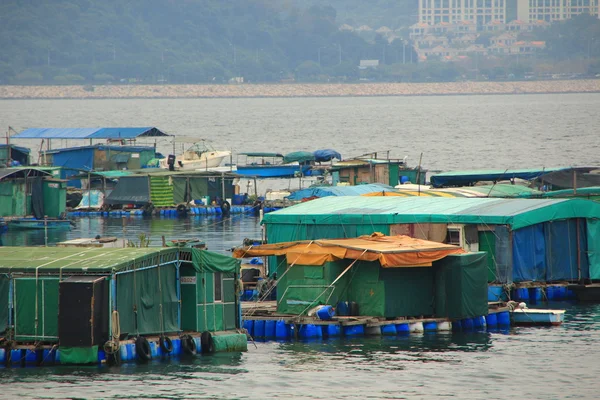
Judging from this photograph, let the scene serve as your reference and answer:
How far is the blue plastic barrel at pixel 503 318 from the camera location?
1526 inches

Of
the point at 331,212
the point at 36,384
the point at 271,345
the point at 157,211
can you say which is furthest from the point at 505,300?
the point at 157,211

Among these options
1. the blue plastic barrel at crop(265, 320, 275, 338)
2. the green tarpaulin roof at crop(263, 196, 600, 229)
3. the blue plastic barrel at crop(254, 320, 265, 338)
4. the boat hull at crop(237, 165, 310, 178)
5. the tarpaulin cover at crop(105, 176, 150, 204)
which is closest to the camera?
the blue plastic barrel at crop(265, 320, 275, 338)

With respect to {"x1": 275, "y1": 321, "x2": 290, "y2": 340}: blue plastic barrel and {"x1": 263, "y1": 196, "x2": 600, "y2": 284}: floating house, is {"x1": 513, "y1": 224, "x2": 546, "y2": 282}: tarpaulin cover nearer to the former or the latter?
{"x1": 263, "y1": 196, "x2": 600, "y2": 284}: floating house

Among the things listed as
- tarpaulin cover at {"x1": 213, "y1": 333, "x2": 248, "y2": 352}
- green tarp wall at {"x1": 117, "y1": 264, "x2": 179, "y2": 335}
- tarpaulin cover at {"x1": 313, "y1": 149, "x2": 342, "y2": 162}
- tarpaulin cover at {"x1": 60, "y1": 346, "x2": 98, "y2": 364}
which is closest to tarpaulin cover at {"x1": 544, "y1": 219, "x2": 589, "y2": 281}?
tarpaulin cover at {"x1": 213, "y1": 333, "x2": 248, "y2": 352}

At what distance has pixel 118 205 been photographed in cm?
7925

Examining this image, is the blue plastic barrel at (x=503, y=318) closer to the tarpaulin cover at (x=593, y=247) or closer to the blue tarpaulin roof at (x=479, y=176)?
the tarpaulin cover at (x=593, y=247)

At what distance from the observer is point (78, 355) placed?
1206 inches

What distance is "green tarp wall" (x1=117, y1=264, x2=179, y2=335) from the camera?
102 feet

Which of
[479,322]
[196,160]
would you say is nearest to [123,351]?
[479,322]

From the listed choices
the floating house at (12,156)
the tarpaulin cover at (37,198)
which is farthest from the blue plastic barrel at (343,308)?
the floating house at (12,156)

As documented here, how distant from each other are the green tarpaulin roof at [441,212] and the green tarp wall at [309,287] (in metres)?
6.10

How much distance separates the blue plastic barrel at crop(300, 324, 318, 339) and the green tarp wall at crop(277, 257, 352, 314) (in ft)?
3.03

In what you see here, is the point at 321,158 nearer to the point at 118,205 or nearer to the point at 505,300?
the point at 118,205

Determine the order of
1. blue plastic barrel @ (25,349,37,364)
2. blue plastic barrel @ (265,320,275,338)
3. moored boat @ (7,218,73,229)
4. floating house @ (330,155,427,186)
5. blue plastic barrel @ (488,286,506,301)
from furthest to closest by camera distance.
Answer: floating house @ (330,155,427,186), moored boat @ (7,218,73,229), blue plastic barrel @ (488,286,506,301), blue plastic barrel @ (265,320,275,338), blue plastic barrel @ (25,349,37,364)
